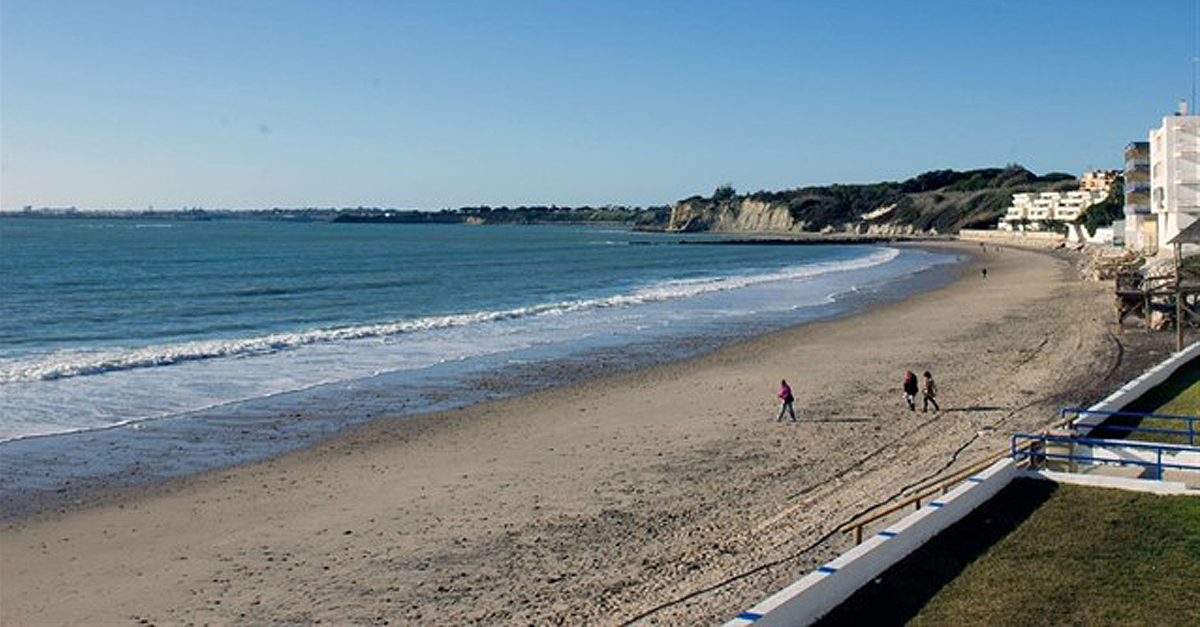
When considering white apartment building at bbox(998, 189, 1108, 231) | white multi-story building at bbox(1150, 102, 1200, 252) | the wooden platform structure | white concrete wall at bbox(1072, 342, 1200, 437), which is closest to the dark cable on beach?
white concrete wall at bbox(1072, 342, 1200, 437)

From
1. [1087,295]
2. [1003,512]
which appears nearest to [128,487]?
[1003,512]

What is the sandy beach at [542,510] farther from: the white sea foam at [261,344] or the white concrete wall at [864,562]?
the white sea foam at [261,344]

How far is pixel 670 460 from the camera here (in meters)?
19.0

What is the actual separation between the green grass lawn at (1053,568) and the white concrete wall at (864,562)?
10 centimetres

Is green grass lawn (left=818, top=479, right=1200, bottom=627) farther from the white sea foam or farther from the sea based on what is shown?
the white sea foam

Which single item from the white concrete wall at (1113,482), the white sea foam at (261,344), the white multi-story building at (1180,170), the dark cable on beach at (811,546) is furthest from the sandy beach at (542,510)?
the white multi-story building at (1180,170)

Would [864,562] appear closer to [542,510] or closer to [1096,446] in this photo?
[542,510]

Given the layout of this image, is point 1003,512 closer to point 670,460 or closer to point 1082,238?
point 670,460

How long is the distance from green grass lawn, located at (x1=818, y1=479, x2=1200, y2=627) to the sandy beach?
161 cm

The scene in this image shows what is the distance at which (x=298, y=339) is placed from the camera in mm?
37656

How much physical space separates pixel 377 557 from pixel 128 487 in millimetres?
5790

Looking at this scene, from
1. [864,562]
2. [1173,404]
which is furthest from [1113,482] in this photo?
[1173,404]

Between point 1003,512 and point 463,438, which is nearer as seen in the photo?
point 1003,512

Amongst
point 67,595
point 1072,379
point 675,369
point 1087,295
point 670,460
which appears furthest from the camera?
point 1087,295
